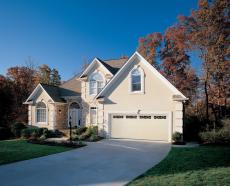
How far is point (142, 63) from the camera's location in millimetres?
18016

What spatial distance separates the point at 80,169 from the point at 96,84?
13.8m

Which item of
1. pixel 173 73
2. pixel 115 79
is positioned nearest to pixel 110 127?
pixel 115 79

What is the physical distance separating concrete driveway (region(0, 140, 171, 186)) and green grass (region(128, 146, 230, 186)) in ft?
1.97

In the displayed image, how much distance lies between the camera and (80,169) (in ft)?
28.8

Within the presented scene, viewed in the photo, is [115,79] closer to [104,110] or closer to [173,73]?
[104,110]

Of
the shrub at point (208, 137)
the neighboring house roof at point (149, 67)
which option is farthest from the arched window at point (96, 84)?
the shrub at point (208, 137)

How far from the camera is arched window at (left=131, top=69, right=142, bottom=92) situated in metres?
18.1

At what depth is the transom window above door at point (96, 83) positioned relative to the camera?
2188 centimetres

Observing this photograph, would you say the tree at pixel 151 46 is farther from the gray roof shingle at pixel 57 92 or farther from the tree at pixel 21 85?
the tree at pixel 21 85

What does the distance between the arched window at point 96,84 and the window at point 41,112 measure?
18.5 feet

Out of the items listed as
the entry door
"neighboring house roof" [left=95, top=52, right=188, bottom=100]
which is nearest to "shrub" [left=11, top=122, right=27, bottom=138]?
the entry door

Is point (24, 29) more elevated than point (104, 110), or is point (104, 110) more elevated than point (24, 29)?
point (24, 29)

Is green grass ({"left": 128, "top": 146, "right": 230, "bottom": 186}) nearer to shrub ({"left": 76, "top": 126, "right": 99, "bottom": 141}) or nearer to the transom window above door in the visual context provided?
shrub ({"left": 76, "top": 126, "right": 99, "bottom": 141})

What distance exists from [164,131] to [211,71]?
988 centimetres
